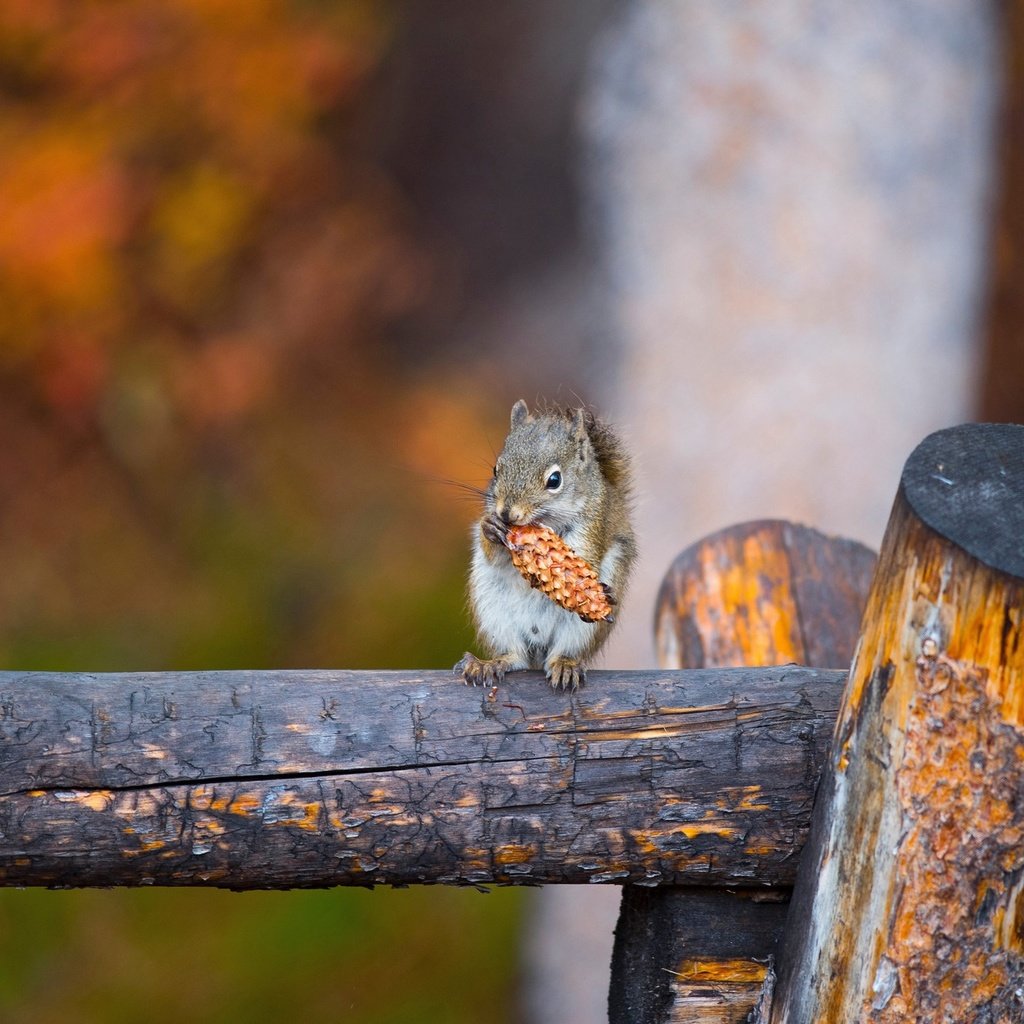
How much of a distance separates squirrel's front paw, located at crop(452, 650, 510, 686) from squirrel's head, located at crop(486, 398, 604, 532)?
0.33 meters

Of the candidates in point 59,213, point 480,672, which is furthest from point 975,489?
point 59,213

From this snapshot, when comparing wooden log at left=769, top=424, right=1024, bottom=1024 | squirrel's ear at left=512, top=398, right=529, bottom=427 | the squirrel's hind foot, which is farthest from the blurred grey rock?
wooden log at left=769, top=424, right=1024, bottom=1024

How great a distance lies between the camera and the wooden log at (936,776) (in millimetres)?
1409

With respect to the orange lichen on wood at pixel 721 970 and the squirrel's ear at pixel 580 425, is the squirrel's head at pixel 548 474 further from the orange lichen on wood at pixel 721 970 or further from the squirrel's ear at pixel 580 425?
the orange lichen on wood at pixel 721 970

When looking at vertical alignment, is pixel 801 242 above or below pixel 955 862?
above

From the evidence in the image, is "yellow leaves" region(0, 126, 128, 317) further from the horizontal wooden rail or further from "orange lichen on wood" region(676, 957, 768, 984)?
"orange lichen on wood" region(676, 957, 768, 984)

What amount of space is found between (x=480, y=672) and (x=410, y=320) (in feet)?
14.6

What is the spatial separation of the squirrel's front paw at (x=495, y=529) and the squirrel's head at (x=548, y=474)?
16 millimetres

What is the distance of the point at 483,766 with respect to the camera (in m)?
1.67

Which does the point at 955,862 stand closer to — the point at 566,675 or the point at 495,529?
the point at 566,675

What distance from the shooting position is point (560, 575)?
1.99m

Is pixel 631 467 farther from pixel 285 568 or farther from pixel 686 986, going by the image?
pixel 285 568

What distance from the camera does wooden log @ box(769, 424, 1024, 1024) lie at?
1.41 metres

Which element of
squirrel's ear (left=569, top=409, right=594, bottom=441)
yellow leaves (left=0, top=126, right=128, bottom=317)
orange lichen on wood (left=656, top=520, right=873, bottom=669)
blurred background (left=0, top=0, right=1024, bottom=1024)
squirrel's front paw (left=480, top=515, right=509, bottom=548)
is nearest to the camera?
squirrel's front paw (left=480, top=515, right=509, bottom=548)
